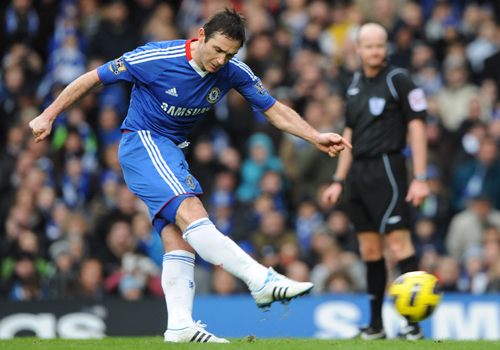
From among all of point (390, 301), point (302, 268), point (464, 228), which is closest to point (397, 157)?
point (390, 301)

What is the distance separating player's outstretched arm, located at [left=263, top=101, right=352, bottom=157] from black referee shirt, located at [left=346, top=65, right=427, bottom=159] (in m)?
1.03

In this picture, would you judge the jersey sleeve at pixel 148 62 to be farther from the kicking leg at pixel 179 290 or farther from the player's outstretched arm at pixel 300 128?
the kicking leg at pixel 179 290

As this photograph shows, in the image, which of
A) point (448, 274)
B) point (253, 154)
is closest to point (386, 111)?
point (448, 274)

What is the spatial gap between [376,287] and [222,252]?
2108 mm

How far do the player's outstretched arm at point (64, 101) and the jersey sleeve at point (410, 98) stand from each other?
2.60 metres

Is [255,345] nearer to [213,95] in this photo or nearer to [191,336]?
[191,336]

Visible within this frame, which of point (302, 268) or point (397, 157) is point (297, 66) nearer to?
point (302, 268)

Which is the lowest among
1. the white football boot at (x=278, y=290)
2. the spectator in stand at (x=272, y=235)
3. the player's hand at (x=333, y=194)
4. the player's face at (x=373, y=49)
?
the spectator in stand at (x=272, y=235)

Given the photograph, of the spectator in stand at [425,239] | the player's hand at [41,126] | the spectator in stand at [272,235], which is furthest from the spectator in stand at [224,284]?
the player's hand at [41,126]

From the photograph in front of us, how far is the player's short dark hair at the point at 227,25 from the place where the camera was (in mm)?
5039

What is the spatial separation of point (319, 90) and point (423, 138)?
17.6 ft

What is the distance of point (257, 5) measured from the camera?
42.9 feet

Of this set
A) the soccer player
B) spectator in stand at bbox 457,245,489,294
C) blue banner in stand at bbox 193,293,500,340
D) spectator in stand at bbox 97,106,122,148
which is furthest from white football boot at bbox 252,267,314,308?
spectator in stand at bbox 97,106,122,148

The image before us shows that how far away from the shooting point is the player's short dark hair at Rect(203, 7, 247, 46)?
5.04 meters
